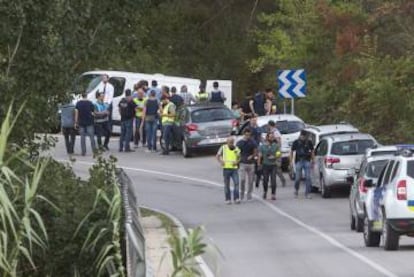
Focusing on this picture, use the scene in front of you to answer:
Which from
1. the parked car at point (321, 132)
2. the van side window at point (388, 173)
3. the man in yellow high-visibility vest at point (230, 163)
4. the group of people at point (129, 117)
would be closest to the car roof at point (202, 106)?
the group of people at point (129, 117)

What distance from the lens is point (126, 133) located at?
137 ft

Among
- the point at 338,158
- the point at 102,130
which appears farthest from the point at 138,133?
the point at 338,158

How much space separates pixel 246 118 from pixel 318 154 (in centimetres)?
706

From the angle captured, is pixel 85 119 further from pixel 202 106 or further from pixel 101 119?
pixel 202 106

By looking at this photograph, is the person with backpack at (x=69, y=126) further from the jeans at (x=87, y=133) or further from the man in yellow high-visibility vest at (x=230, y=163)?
the man in yellow high-visibility vest at (x=230, y=163)

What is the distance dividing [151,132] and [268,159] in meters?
9.47

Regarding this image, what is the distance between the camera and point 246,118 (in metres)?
41.2

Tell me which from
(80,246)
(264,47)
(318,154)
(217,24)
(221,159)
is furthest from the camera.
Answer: (217,24)

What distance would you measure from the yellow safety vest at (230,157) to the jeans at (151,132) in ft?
31.7

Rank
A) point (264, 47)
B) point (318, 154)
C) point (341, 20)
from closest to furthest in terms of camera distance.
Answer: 1. point (318, 154)
2. point (341, 20)
3. point (264, 47)

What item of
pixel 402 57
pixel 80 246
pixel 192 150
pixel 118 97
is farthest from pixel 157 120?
pixel 80 246

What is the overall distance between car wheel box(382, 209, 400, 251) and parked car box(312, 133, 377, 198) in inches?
426

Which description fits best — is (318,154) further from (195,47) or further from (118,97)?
(195,47)

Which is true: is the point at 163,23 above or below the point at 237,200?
above
